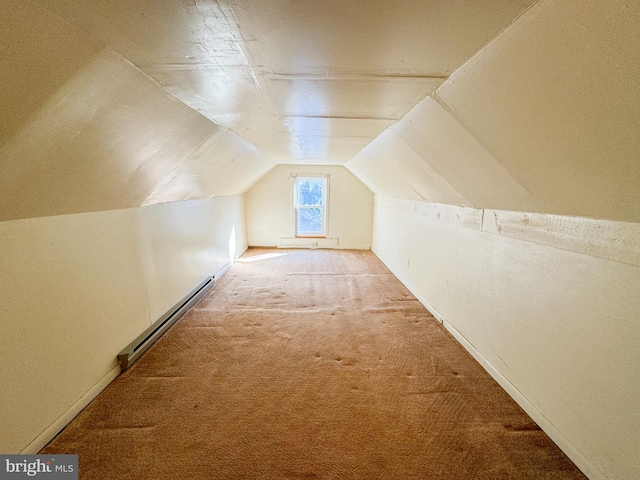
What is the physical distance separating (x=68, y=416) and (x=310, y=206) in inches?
200

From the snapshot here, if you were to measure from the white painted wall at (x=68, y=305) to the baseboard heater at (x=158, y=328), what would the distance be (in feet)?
0.17

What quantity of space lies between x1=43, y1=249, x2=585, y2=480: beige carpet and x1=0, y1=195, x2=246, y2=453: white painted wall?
0.20m

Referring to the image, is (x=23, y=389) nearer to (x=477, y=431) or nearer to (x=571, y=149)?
(x=477, y=431)

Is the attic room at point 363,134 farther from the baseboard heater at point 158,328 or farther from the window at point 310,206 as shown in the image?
the window at point 310,206

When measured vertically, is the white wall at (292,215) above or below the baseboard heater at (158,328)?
above

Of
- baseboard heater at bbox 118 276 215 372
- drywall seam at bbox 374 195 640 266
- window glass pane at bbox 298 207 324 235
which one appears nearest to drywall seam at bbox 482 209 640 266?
drywall seam at bbox 374 195 640 266

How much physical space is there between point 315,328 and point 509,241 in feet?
5.73

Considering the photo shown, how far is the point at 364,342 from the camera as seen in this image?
8.00 feet

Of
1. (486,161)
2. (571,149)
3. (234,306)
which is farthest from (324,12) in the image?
(234,306)

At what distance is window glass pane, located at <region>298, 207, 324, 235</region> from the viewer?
622cm

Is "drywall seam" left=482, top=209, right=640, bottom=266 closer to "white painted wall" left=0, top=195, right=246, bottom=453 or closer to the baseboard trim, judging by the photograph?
the baseboard trim

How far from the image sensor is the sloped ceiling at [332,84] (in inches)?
31.4

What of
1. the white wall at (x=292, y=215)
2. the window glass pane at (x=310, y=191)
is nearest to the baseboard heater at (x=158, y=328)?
the white wall at (x=292, y=215)

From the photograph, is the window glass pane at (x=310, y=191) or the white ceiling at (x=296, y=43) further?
the window glass pane at (x=310, y=191)
